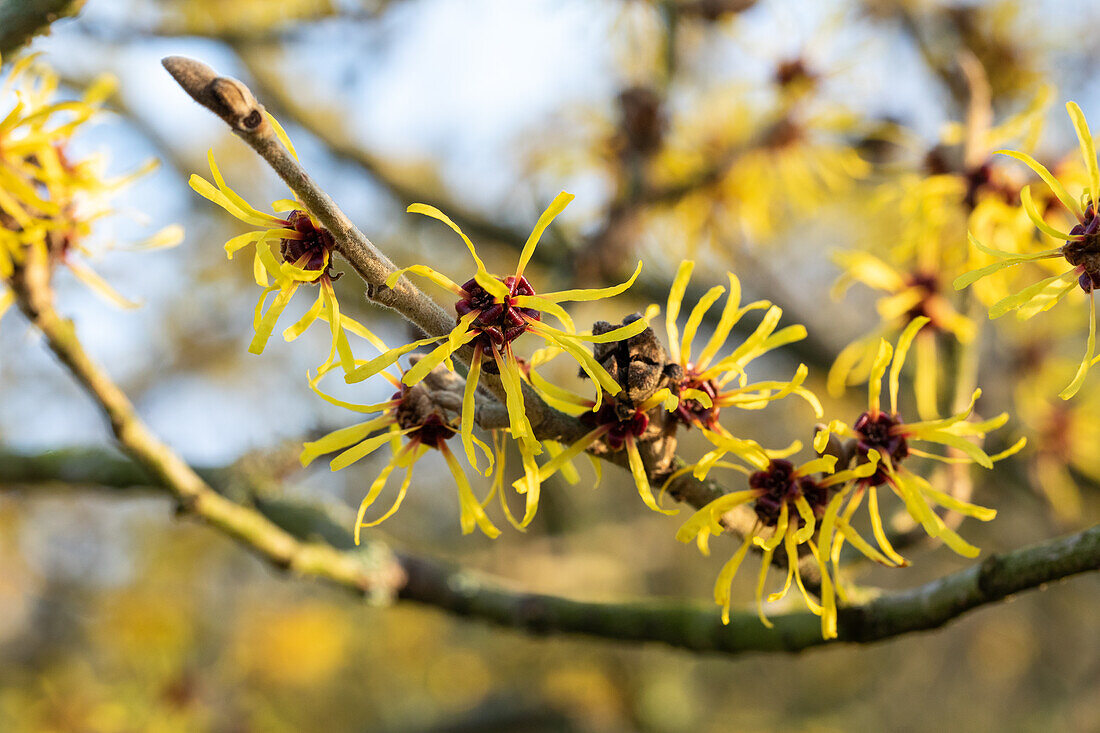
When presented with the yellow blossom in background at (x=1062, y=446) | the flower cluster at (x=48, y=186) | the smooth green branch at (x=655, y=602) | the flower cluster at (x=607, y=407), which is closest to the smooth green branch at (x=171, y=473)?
the flower cluster at (x=48, y=186)

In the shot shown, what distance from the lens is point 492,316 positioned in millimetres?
789

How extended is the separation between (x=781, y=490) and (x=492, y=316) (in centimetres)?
43

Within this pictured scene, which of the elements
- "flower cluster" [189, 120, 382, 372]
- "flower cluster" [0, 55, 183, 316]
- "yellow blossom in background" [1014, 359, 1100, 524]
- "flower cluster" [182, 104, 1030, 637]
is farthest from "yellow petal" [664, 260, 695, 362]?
"yellow blossom in background" [1014, 359, 1100, 524]

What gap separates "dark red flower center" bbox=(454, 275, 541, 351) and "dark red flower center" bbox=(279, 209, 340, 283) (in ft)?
0.46

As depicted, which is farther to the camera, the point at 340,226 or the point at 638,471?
the point at 638,471

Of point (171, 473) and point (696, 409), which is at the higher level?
point (696, 409)

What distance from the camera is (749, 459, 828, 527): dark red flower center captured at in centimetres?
94

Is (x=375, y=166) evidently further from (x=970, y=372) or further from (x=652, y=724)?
(x=652, y=724)

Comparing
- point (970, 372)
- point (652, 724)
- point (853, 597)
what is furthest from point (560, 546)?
point (853, 597)

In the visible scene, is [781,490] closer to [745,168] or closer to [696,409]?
[696,409]

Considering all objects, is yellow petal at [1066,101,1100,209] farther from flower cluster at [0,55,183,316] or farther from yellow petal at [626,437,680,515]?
flower cluster at [0,55,183,316]

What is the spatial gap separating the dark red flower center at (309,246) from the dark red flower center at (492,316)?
139mm

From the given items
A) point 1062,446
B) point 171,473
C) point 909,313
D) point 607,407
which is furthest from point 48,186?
point 1062,446

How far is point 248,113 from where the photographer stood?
0.65 meters
